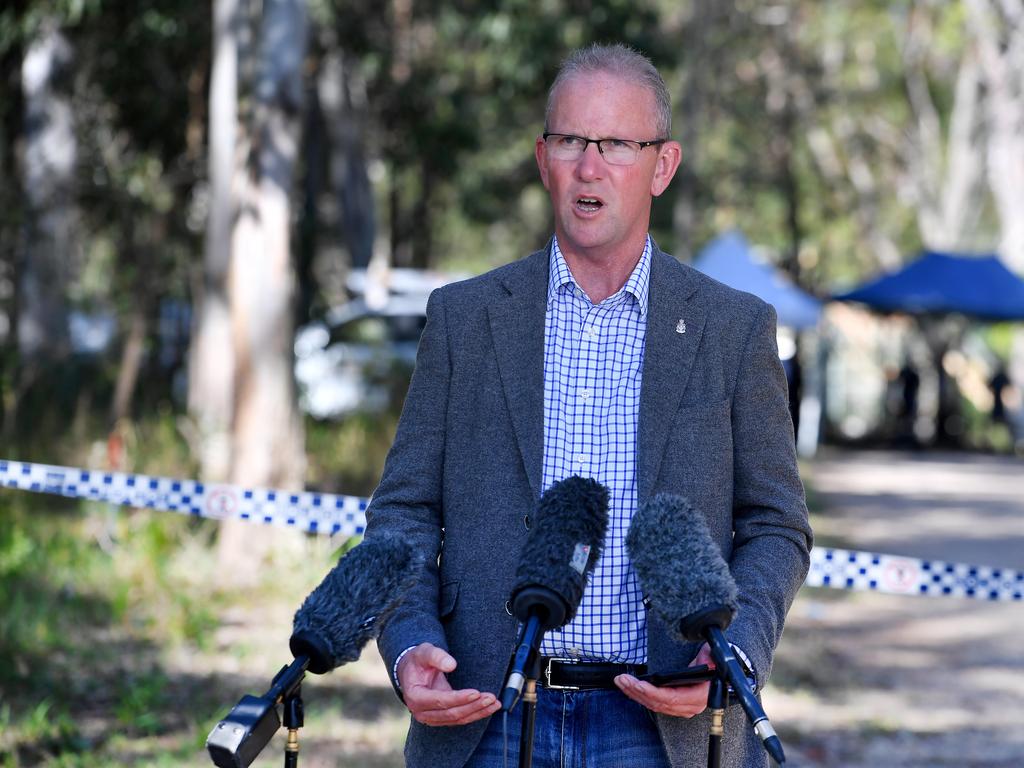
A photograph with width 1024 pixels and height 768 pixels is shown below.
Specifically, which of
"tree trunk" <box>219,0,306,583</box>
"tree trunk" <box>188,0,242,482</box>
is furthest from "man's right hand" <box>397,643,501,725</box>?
"tree trunk" <box>188,0,242,482</box>

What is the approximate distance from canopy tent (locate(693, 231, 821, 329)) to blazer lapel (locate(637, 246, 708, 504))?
53.8ft

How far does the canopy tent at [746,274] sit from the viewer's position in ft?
66.9

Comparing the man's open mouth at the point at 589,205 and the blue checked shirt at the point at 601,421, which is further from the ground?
the man's open mouth at the point at 589,205

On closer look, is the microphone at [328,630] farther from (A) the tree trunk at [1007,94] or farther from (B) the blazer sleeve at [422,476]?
(A) the tree trunk at [1007,94]

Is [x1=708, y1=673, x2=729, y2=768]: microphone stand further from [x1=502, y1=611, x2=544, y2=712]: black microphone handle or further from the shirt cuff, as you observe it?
the shirt cuff

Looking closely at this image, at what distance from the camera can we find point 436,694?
273cm

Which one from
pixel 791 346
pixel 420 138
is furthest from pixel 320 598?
pixel 420 138

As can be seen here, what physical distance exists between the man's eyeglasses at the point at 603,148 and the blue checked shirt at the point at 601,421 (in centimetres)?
23

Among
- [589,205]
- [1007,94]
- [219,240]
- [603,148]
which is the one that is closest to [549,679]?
[589,205]

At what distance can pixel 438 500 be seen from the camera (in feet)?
10.2

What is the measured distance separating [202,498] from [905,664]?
5109mm

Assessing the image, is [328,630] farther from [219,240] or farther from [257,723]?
[219,240]

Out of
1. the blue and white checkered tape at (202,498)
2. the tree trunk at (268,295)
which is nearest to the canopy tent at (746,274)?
the tree trunk at (268,295)

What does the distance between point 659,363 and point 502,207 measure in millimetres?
33356
